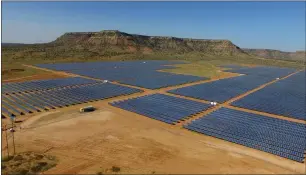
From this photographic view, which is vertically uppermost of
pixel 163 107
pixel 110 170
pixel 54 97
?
pixel 54 97

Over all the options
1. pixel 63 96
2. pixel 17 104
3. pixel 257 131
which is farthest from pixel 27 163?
pixel 257 131

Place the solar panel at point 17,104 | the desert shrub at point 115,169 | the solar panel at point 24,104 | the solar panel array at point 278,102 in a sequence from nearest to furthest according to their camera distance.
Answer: the desert shrub at point 115,169, the solar panel at point 17,104, the solar panel at point 24,104, the solar panel array at point 278,102

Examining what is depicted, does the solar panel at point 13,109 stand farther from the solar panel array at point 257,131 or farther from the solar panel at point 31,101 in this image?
the solar panel array at point 257,131

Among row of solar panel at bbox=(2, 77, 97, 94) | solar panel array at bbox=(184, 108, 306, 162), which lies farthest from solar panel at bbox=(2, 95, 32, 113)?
solar panel array at bbox=(184, 108, 306, 162)

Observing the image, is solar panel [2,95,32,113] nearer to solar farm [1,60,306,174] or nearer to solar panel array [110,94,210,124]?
solar farm [1,60,306,174]

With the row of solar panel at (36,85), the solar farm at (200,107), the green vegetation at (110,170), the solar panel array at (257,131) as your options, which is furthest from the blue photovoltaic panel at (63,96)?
the green vegetation at (110,170)

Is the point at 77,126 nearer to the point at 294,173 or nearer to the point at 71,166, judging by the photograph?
the point at 71,166

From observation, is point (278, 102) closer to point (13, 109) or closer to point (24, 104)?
point (24, 104)
